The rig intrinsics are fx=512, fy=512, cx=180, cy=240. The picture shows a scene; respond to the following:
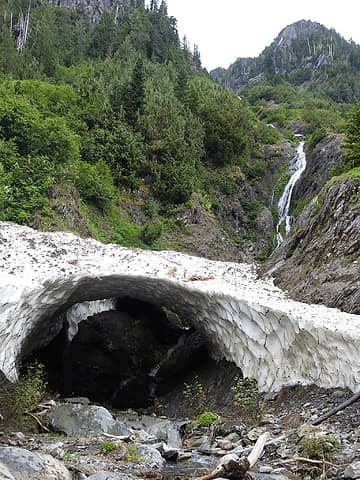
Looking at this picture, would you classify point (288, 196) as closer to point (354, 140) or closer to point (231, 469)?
point (354, 140)

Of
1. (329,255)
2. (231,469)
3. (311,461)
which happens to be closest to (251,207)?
(329,255)

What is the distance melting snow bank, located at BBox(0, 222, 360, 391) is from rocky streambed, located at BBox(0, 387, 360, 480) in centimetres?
84

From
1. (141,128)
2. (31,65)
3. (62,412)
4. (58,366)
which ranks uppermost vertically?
(31,65)

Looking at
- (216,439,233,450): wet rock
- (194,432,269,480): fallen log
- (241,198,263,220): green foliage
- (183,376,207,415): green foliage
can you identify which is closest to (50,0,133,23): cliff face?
(241,198,263,220): green foliage

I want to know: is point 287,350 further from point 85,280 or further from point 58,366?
point 58,366

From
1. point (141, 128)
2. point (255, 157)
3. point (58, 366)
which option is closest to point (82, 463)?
point (58, 366)

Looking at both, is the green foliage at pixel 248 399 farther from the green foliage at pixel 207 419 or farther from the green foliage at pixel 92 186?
the green foliage at pixel 92 186

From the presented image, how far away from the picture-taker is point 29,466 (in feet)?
23.2

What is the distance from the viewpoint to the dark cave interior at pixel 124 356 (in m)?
18.9

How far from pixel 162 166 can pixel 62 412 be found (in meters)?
21.1

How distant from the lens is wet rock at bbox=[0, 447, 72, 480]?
6768mm

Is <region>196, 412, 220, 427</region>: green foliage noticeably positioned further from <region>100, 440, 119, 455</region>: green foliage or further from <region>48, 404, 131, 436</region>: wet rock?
<region>100, 440, 119, 455</region>: green foliage

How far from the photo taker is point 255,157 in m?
45.9

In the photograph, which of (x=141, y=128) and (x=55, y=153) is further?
(x=141, y=128)
